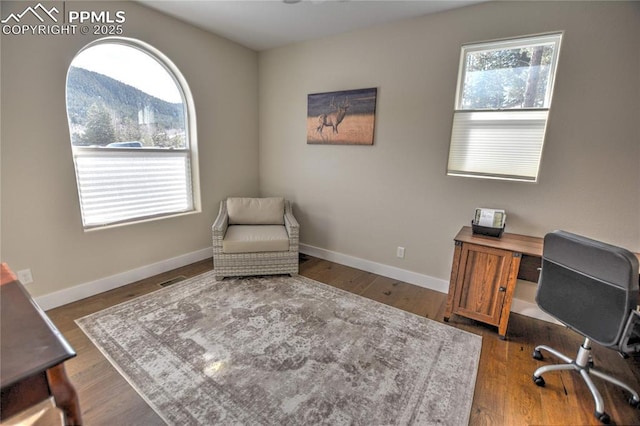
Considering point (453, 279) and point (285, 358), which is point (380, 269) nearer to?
point (453, 279)

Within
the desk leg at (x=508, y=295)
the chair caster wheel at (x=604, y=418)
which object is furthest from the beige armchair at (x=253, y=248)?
the chair caster wheel at (x=604, y=418)

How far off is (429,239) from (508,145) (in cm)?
109

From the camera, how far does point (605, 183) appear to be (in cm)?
215

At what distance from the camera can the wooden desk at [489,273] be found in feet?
6.97

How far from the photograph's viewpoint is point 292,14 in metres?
2.72

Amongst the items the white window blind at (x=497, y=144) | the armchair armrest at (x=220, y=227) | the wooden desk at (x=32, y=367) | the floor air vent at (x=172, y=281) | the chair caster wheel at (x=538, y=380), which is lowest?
the chair caster wheel at (x=538, y=380)

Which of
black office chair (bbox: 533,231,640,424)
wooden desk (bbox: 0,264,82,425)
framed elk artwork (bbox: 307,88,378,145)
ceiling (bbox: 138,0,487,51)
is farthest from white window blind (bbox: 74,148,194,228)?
black office chair (bbox: 533,231,640,424)

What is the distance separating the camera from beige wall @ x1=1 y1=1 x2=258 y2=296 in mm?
2129

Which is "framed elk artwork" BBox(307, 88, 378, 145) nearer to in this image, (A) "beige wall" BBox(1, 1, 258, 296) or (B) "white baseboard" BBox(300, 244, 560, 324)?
(A) "beige wall" BBox(1, 1, 258, 296)

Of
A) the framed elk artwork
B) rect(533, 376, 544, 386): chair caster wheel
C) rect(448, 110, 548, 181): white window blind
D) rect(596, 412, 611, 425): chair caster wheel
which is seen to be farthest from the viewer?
the framed elk artwork

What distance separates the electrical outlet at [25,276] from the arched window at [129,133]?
0.54m

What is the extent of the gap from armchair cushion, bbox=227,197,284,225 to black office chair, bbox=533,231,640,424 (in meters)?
2.59

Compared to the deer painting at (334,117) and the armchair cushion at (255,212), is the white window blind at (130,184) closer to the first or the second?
the armchair cushion at (255,212)

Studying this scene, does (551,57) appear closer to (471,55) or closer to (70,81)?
(471,55)
